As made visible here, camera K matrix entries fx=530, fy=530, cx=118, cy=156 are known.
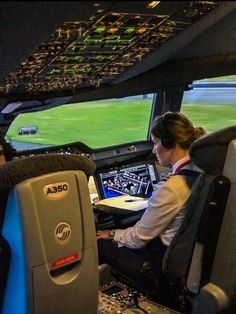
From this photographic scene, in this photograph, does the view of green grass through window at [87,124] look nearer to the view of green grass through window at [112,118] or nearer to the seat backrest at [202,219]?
the view of green grass through window at [112,118]

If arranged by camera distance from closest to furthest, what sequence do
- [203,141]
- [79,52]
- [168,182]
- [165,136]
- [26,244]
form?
[26,244]
[203,141]
[79,52]
[168,182]
[165,136]

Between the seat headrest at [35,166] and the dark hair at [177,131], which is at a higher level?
the seat headrest at [35,166]

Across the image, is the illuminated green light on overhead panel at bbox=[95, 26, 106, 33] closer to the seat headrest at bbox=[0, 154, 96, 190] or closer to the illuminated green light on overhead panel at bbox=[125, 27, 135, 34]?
the illuminated green light on overhead panel at bbox=[125, 27, 135, 34]

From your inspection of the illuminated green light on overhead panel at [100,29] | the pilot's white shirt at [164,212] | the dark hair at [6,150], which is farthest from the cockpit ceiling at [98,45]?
the pilot's white shirt at [164,212]

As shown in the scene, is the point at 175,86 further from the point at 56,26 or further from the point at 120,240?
the point at 56,26

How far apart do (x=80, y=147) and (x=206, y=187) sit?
1.39 meters

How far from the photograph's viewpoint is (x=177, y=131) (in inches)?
101

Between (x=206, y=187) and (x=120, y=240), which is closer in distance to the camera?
(x=206, y=187)

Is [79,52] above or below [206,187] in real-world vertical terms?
above

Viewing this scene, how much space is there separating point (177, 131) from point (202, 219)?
0.61m

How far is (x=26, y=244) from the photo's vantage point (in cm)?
168

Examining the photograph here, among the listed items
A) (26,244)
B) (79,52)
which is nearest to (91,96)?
(79,52)

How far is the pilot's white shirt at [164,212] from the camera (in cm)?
241

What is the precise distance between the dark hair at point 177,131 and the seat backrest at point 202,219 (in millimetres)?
383
